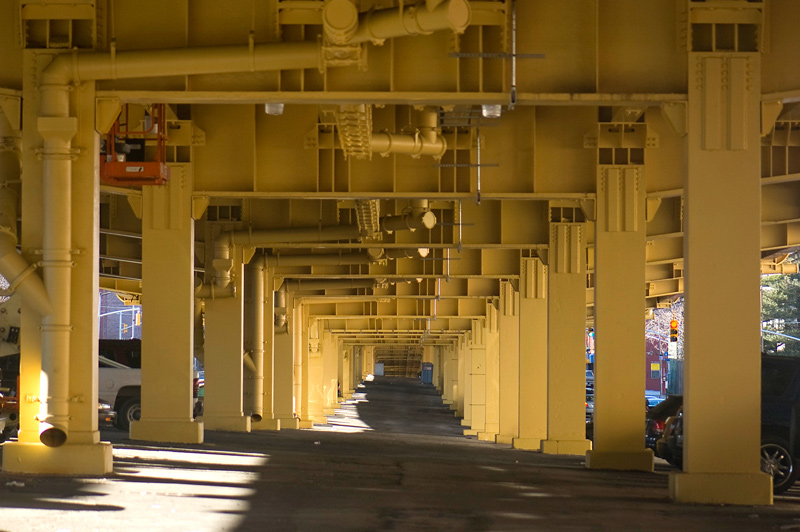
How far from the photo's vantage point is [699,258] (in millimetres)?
14266

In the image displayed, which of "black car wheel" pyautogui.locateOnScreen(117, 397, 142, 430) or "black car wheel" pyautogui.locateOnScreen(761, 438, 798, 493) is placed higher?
"black car wheel" pyautogui.locateOnScreen(761, 438, 798, 493)

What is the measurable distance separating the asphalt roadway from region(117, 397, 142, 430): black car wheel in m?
8.37

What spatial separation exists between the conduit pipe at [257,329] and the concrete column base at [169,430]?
9.67 meters

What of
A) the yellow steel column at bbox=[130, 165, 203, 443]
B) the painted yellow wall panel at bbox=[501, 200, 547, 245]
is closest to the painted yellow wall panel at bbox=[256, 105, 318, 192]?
the yellow steel column at bbox=[130, 165, 203, 443]

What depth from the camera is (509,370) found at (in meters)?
35.6

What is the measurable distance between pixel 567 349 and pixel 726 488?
36.5 feet

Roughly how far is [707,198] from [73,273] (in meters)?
8.23

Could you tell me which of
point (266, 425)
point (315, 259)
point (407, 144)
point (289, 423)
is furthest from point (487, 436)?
point (407, 144)

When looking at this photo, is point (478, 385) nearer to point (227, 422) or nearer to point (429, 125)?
point (227, 422)

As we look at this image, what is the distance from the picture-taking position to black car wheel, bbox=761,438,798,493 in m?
16.1

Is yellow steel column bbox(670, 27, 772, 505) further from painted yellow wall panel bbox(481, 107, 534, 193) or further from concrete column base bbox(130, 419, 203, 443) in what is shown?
concrete column base bbox(130, 419, 203, 443)

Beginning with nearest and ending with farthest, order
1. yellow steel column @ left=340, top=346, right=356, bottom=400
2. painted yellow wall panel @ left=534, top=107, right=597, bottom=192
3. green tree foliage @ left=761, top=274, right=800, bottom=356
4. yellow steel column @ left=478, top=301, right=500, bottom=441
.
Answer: painted yellow wall panel @ left=534, top=107, right=597, bottom=192, yellow steel column @ left=478, top=301, right=500, bottom=441, yellow steel column @ left=340, top=346, right=356, bottom=400, green tree foliage @ left=761, top=274, right=800, bottom=356

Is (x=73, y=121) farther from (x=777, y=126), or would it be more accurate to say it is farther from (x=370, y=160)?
Result: (x=777, y=126)

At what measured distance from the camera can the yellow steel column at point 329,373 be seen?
59.8 metres
